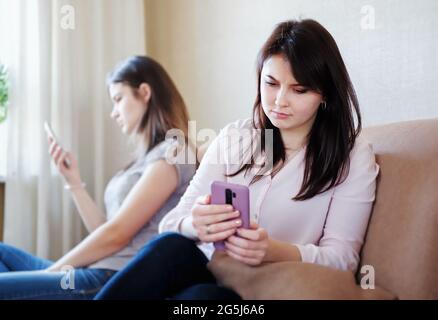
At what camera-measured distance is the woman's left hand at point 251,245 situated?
0.95 meters

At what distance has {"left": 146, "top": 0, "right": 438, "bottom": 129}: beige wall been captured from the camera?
1391mm

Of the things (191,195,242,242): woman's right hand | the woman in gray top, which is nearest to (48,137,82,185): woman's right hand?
the woman in gray top

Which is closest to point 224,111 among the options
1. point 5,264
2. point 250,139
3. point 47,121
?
point 47,121

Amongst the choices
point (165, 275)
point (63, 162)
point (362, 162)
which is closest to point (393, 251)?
point (362, 162)

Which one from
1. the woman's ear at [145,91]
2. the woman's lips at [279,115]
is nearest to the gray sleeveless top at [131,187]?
the woman's ear at [145,91]

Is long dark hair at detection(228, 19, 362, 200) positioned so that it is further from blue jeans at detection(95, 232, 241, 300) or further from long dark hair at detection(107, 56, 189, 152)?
long dark hair at detection(107, 56, 189, 152)

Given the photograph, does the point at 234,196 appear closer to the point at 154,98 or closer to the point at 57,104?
the point at 154,98

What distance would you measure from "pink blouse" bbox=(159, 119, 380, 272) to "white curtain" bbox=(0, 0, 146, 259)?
1023 millimetres

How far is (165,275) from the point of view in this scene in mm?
993

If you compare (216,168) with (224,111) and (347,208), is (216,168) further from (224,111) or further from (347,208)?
(224,111)

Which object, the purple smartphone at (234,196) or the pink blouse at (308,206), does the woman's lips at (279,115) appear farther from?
the purple smartphone at (234,196)

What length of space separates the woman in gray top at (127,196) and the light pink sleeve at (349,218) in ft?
1.84

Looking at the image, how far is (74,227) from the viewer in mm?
2184

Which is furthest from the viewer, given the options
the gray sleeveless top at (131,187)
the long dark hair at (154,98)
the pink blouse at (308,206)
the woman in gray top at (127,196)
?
the long dark hair at (154,98)
